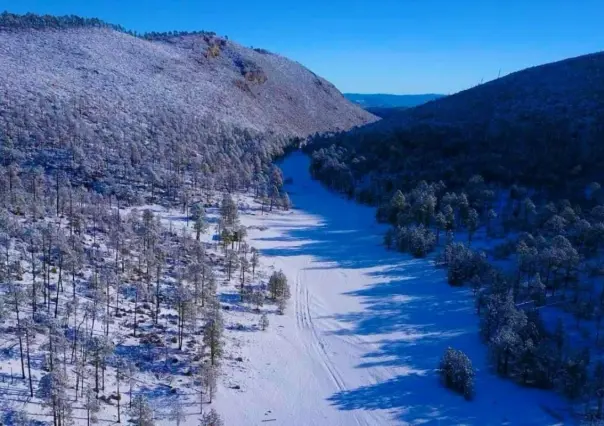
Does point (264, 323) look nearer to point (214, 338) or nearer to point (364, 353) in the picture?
point (214, 338)

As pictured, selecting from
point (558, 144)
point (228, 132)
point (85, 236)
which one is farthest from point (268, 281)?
point (228, 132)

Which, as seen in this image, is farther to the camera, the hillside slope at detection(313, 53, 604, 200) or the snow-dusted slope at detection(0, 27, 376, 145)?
the snow-dusted slope at detection(0, 27, 376, 145)

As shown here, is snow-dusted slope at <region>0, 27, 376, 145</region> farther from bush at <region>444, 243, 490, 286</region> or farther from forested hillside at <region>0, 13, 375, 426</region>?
bush at <region>444, 243, 490, 286</region>

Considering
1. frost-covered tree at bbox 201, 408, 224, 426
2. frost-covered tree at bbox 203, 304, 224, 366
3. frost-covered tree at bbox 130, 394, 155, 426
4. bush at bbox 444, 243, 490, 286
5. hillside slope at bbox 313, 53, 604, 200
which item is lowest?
frost-covered tree at bbox 201, 408, 224, 426

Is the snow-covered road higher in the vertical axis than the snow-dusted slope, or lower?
lower

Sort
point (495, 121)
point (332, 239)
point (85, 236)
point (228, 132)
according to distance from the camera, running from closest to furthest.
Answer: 1. point (85, 236)
2. point (332, 239)
3. point (495, 121)
4. point (228, 132)

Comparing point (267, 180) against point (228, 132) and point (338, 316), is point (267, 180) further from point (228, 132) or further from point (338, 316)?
point (338, 316)

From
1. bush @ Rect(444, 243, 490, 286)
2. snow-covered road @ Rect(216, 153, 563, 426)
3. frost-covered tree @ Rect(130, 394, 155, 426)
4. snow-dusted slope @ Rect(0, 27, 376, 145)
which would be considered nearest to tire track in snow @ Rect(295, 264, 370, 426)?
snow-covered road @ Rect(216, 153, 563, 426)
